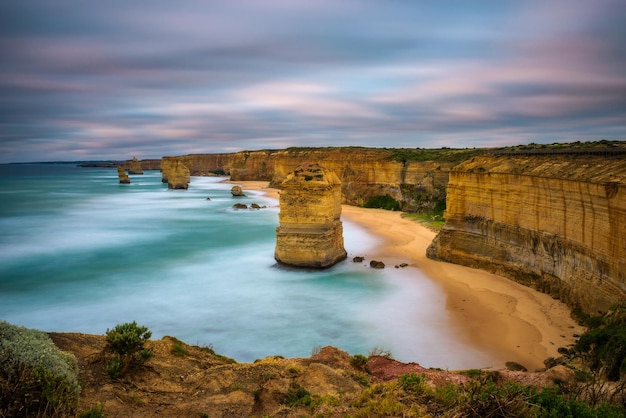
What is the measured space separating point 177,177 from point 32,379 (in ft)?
311

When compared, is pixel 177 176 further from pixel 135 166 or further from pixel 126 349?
pixel 126 349

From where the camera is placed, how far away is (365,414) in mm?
7129

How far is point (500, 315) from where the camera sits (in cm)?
1666

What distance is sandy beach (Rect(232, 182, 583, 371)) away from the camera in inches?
544

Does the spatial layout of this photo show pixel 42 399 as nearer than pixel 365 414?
Yes

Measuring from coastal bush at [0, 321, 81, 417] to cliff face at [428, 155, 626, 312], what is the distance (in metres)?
15.3

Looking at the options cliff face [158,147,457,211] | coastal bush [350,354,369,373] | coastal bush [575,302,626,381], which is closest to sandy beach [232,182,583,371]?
coastal bush [575,302,626,381]

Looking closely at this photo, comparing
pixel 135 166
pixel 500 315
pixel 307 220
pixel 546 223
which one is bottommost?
pixel 500 315

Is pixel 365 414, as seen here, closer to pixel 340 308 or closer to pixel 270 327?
pixel 270 327

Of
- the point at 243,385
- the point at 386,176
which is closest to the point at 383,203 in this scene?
the point at 386,176

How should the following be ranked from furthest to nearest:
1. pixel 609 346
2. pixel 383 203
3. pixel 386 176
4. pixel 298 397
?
pixel 386 176 < pixel 383 203 < pixel 609 346 < pixel 298 397

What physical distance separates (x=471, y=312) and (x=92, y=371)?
46.5ft

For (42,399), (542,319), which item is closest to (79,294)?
(42,399)

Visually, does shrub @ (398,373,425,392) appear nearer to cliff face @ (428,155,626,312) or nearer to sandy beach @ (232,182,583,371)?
sandy beach @ (232,182,583,371)
